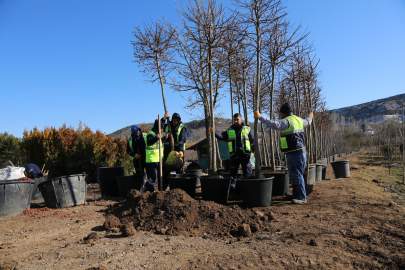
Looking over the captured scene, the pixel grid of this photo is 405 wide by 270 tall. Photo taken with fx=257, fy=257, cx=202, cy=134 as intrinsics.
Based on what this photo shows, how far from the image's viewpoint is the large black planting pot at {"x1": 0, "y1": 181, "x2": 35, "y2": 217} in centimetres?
480

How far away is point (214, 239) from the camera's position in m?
3.14

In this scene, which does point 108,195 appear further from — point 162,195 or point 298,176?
point 298,176

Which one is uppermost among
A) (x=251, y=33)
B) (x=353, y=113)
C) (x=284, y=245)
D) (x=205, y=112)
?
(x=353, y=113)

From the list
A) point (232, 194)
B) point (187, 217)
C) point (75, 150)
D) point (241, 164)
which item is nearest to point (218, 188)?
point (232, 194)

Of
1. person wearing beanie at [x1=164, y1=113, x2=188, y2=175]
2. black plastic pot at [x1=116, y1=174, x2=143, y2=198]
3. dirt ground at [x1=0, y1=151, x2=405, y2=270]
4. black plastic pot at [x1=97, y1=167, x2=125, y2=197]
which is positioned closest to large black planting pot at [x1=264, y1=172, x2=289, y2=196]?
dirt ground at [x1=0, y1=151, x2=405, y2=270]

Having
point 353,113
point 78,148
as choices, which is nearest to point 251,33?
point 78,148

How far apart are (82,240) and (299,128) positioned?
3.96 metres

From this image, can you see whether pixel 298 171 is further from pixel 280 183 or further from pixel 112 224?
pixel 112 224

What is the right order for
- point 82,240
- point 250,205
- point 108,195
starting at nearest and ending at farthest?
point 82,240 < point 250,205 < point 108,195

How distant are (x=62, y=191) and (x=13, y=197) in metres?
0.83

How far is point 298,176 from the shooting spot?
4758 millimetres

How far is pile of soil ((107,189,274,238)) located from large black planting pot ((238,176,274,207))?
0.67m

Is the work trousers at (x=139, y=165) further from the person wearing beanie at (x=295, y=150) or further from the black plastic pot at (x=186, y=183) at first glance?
the person wearing beanie at (x=295, y=150)

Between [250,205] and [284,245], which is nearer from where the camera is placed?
[284,245]
